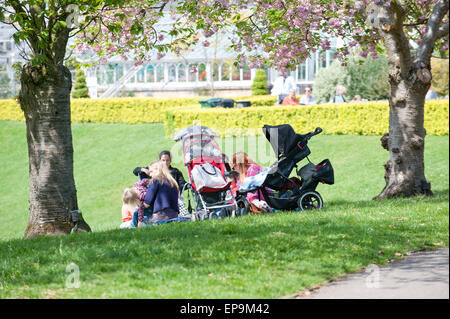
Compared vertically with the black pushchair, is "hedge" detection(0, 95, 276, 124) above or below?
above

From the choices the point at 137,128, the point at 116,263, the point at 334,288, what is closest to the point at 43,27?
the point at 116,263

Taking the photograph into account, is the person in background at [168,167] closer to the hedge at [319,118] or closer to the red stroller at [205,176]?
the red stroller at [205,176]

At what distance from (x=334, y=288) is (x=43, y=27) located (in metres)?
6.48

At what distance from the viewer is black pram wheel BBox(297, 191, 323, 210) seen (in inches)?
434

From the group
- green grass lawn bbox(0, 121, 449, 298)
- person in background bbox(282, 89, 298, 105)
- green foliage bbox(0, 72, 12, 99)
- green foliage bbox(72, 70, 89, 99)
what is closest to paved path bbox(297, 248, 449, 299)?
green grass lawn bbox(0, 121, 449, 298)

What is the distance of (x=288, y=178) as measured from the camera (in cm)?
1091

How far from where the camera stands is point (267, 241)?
7711mm

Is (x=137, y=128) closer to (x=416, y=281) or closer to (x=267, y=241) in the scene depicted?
(x=267, y=241)

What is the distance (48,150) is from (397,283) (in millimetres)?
6097

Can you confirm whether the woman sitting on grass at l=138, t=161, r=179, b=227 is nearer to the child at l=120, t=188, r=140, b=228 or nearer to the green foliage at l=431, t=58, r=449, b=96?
the child at l=120, t=188, r=140, b=228

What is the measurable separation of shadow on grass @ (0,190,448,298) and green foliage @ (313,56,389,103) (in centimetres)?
2712

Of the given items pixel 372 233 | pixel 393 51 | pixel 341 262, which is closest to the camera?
pixel 341 262

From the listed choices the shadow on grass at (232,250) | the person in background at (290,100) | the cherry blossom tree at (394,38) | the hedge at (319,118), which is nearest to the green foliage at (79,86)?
the hedge at (319,118)

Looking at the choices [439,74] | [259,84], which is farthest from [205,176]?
[259,84]
